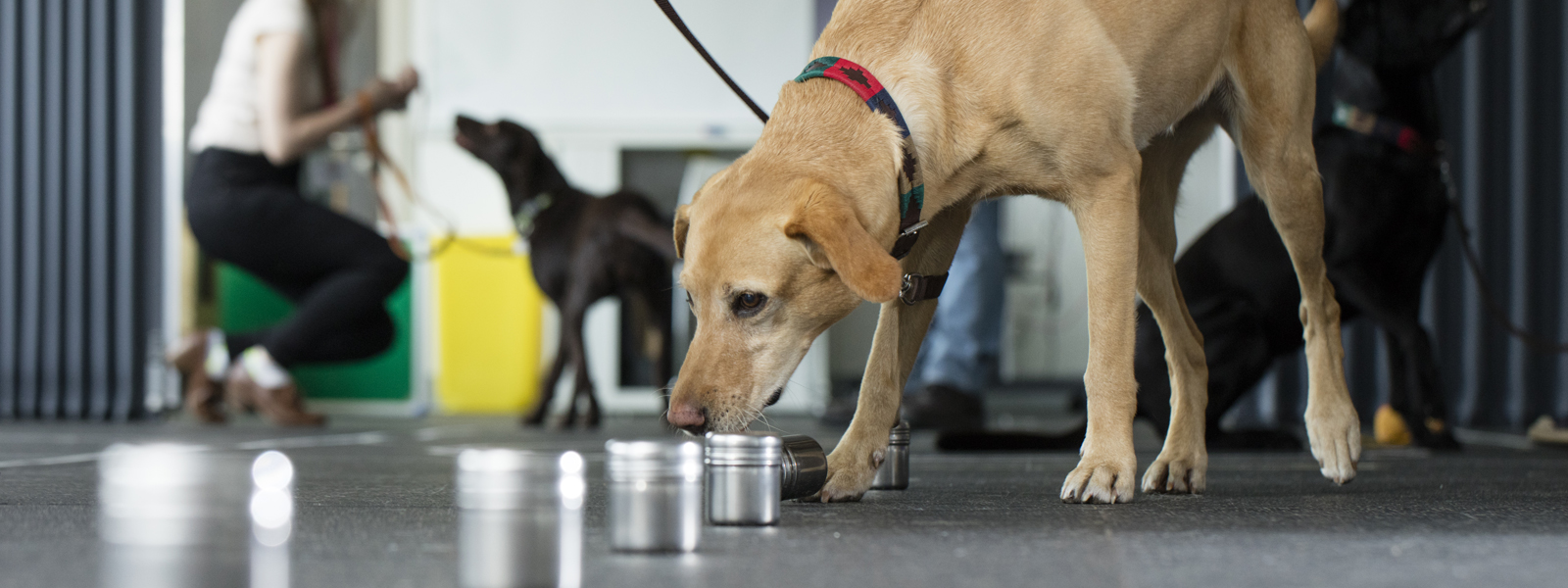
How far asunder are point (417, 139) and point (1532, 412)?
5943 mm

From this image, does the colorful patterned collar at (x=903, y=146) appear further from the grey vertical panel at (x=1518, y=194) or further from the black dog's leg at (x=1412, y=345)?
the grey vertical panel at (x=1518, y=194)

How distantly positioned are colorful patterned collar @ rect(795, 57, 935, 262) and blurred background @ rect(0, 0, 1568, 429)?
11.5ft

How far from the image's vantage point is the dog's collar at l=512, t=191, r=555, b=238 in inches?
190

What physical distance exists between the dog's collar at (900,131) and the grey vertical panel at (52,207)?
536cm

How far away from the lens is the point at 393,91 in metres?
4.85

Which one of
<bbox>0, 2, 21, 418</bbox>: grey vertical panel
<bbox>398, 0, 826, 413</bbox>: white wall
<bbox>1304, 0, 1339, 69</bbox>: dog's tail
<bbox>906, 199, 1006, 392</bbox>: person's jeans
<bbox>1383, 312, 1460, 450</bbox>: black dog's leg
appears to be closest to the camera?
<bbox>1304, 0, 1339, 69</bbox>: dog's tail

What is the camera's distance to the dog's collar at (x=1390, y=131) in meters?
3.40

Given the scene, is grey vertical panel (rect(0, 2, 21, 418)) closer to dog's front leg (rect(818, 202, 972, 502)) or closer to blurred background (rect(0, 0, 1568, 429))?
blurred background (rect(0, 0, 1568, 429))

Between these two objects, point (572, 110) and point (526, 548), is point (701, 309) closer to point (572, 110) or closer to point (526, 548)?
point (526, 548)

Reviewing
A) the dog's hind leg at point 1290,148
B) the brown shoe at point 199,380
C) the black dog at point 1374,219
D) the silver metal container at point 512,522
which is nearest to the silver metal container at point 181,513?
the silver metal container at point 512,522

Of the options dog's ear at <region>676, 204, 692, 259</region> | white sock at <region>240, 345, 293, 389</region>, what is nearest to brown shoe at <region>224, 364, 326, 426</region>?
white sock at <region>240, 345, 293, 389</region>

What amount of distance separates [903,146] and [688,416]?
52cm

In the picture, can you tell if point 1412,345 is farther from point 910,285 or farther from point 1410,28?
point 910,285

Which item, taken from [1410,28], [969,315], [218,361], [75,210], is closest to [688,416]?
[1410,28]
